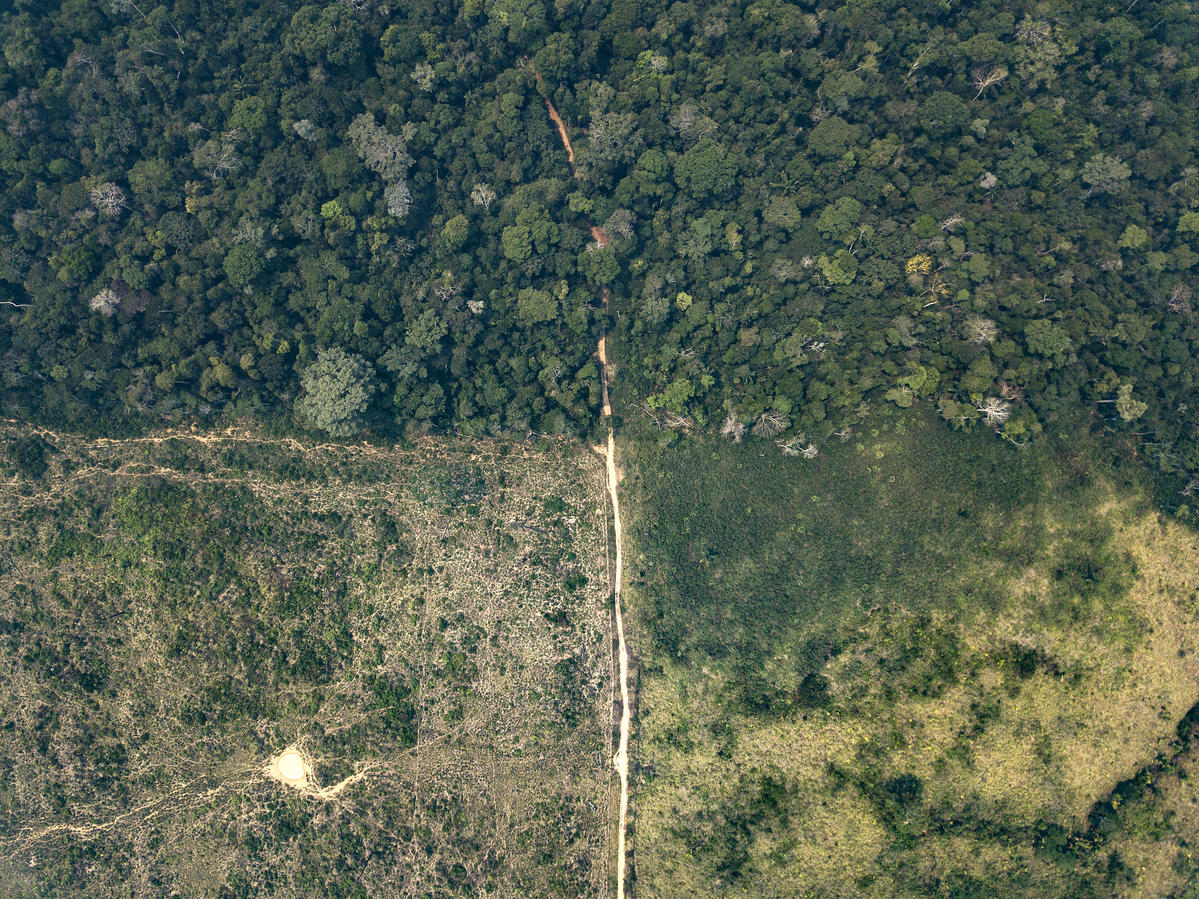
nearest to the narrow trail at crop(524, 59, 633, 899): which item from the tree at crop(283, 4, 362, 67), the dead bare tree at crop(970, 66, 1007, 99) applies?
the tree at crop(283, 4, 362, 67)

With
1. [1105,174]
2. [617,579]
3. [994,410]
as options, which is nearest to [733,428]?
[617,579]

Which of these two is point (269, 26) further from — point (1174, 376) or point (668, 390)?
point (1174, 376)

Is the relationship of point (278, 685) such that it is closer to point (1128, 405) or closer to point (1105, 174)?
point (1128, 405)

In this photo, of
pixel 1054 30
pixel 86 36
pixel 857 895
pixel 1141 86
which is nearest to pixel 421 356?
pixel 86 36

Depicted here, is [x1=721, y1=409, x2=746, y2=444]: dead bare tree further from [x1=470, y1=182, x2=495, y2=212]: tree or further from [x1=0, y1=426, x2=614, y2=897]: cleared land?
[x1=470, y1=182, x2=495, y2=212]: tree

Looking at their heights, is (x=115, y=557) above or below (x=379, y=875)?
above

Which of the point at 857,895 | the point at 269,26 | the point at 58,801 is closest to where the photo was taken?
the point at 857,895

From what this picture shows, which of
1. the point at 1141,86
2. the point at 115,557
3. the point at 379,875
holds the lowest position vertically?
the point at 379,875

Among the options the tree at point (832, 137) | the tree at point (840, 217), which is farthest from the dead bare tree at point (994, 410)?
the tree at point (832, 137)

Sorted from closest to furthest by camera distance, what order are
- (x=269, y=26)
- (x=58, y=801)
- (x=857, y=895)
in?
(x=857, y=895) < (x=58, y=801) < (x=269, y=26)
